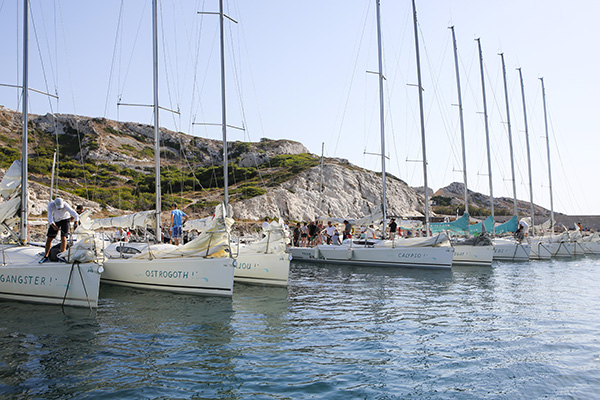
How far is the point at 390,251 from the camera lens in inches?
835

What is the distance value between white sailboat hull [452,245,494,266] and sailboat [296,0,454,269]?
6.93 feet

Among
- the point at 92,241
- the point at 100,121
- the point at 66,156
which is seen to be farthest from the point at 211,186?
the point at 92,241

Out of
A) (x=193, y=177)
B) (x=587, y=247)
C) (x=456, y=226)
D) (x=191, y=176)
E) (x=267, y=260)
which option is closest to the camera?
(x=267, y=260)

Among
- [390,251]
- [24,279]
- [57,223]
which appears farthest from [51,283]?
[390,251]

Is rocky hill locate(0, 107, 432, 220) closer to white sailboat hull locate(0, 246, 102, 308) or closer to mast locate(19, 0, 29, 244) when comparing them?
mast locate(19, 0, 29, 244)

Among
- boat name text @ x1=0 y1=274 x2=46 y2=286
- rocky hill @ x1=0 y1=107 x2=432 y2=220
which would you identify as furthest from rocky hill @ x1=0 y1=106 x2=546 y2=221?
boat name text @ x1=0 y1=274 x2=46 y2=286

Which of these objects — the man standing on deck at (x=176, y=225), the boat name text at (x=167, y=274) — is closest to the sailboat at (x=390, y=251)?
the man standing on deck at (x=176, y=225)

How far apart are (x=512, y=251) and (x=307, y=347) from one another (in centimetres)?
2266

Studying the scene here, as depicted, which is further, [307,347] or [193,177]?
[193,177]

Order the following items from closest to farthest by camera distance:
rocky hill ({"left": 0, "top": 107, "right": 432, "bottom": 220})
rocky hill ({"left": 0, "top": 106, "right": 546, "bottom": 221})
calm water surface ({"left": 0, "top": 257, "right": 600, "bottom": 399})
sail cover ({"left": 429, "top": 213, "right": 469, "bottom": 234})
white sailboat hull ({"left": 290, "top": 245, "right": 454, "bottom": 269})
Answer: calm water surface ({"left": 0, "top": 257, "right": 600, "bottom": 399}) → white sailboat hull ({"left": 290, "top": 245, "right": 454, "bottom": 269}) → sail cover ({"left": 429, "top": 213, "right": 469, "bottom": 234}) → rocky hill ({"left": 0, "top": 106, "right": 546, "bottom": 221}) → rocky hill ({"left": 0, "top": 107, "right": 432, "bottom": 220})

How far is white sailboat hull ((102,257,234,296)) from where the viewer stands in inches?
489

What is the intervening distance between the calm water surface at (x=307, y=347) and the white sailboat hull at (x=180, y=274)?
1.18 feet

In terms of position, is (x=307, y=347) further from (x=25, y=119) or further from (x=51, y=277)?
(x=25, y=119)

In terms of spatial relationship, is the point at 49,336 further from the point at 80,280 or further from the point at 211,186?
the point at 211,186
